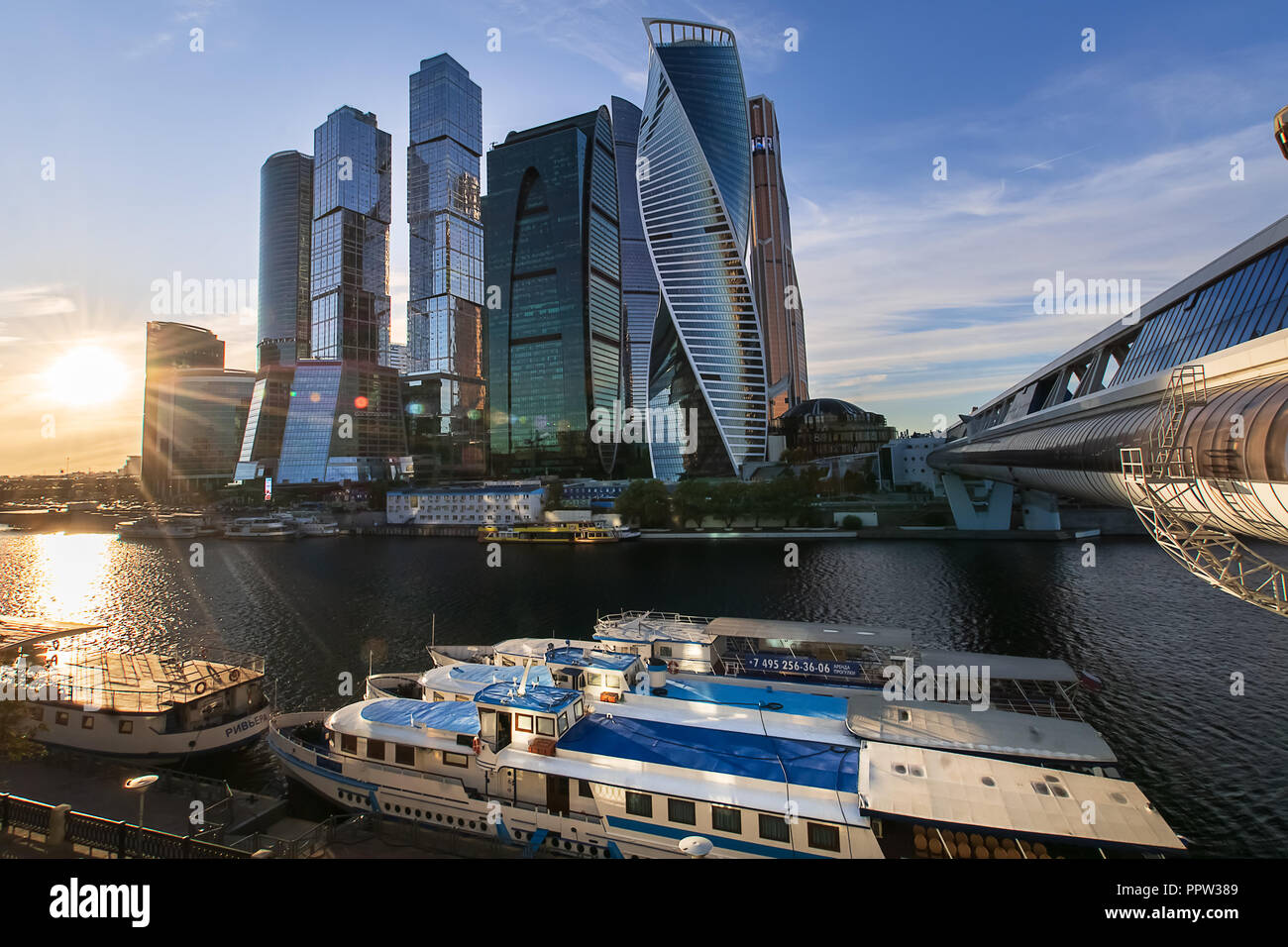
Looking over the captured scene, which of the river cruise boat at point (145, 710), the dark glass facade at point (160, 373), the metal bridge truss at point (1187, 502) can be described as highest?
the dark glass facade at point (160, 373)

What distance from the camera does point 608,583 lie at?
4772cm

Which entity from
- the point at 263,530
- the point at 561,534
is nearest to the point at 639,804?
the point at 561,534

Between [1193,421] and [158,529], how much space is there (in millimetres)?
121160

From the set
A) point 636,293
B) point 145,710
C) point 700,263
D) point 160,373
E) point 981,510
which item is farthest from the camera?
point 636,293

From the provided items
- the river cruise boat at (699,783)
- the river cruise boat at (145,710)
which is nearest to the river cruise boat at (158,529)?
the river cruise boat at (145,710)

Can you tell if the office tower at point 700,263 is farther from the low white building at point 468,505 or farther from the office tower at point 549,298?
the low white building at point 468,505

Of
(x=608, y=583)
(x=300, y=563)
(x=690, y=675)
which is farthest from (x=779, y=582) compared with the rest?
(x=300, y=563)

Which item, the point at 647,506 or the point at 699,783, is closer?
the point at 699,783

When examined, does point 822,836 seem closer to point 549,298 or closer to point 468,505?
point 468,505

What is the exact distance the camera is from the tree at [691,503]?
260 feet

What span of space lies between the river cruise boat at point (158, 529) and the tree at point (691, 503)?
73442 millimetres

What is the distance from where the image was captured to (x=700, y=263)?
111625 mm

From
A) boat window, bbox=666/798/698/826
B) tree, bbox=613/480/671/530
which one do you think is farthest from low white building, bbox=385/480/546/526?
boat window, bbox=666/798/698/826
